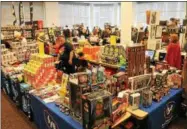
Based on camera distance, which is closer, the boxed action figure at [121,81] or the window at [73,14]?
the boxed action figure at [121,81]

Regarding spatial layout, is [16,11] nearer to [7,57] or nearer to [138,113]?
[7,57]

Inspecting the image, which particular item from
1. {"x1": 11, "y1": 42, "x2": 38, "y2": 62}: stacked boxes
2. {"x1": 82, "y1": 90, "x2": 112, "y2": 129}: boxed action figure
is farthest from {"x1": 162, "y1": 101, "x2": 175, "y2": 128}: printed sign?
{"x1": 11, "y1": 42, "x2": 38, "y2": 62}: stacked boxes

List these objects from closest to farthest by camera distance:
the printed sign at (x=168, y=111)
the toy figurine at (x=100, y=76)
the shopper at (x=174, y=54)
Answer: the toy figurine at (x=100, y=76)
the printed sign at (x=168, y=111)
the shopper at (x=174, y=54)

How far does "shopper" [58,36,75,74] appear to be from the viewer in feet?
14.3

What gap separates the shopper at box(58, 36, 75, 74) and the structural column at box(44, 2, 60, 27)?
23.7ft

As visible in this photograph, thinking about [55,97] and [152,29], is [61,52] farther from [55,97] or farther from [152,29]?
[152,29]

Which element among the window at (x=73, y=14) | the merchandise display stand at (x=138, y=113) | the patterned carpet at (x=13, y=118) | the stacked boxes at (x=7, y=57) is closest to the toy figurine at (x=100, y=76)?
the merchandise display stand at (x=138, y=113)

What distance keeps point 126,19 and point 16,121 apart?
366cm

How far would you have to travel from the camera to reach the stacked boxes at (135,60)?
2.74m

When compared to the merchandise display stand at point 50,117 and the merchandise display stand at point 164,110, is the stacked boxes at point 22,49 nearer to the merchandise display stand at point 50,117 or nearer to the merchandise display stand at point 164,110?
the merchandise display stand at point 50,117

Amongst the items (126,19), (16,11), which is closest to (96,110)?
A: (126,19)

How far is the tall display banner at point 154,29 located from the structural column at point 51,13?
24.3 ft

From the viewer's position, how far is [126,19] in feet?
17.6

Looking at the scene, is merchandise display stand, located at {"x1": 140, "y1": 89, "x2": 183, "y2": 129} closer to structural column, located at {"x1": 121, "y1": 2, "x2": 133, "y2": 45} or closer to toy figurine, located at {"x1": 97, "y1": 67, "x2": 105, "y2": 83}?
toy figurine, located at {"x1": 97, "y1": 67, "x2": 105, "y2": 83}
